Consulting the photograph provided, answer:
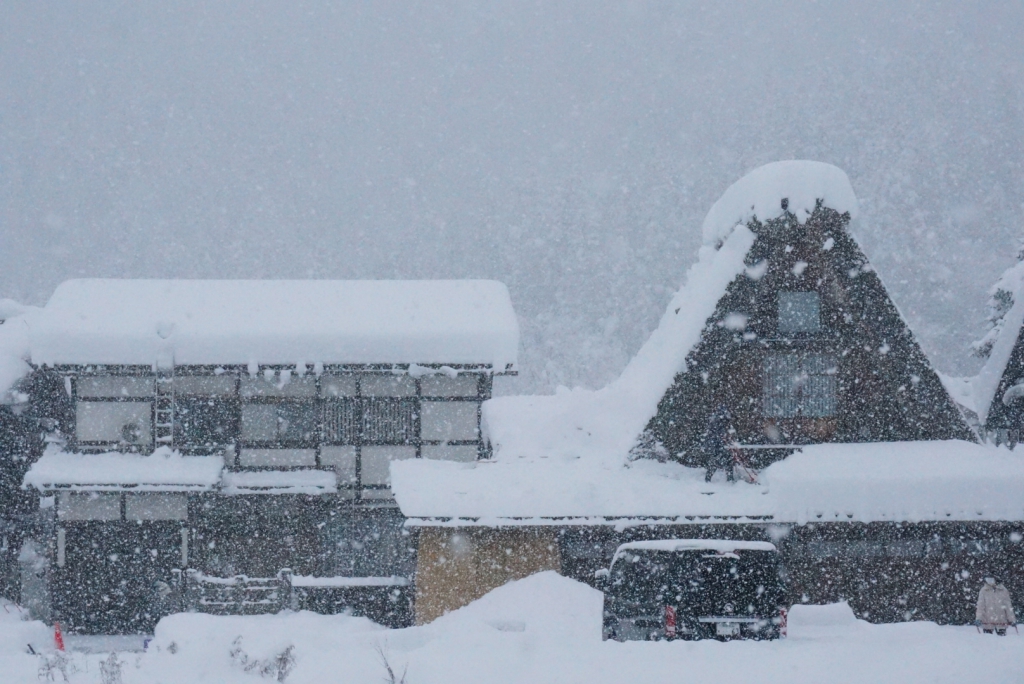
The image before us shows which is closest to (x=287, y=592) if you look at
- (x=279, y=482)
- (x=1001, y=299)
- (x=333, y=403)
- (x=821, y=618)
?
(x=279, y=482)

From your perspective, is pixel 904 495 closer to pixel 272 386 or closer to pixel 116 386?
pixel 272 386

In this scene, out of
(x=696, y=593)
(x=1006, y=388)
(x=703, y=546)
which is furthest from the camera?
(x=1006, y=388)

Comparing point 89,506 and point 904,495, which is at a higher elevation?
point 904,495

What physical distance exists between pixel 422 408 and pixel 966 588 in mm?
10459

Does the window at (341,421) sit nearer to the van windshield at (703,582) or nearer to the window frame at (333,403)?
the window frame at (333,403)

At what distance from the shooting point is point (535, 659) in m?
7.95

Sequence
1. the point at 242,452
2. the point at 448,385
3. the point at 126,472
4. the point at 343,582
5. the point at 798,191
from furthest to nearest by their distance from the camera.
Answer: the point at 448,385 → the point at 242,452 → the point at 343,582 → the point at 126,472 → the point at 798,191

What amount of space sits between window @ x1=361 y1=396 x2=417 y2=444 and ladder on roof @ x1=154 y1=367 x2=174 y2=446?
12.6 ft

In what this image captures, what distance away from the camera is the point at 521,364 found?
49.6m

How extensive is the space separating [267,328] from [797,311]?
10.7m

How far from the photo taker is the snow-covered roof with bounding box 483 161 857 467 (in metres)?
15.3

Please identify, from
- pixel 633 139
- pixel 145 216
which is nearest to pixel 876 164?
pixel 633 139

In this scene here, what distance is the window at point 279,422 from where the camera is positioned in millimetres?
17109

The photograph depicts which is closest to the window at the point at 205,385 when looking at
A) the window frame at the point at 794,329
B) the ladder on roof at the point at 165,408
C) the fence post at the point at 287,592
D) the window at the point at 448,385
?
the ladder on roof at the point at 165,408
